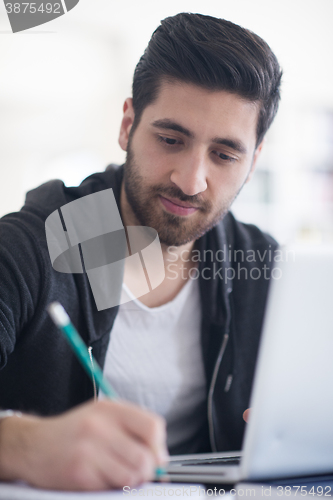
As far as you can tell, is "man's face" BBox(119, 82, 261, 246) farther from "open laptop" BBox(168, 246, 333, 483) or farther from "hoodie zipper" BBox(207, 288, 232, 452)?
"open laptop" BBox(168, 246, 333, 483)

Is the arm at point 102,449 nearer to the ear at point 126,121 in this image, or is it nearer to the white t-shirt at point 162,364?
the white t-shirt at point 162,364

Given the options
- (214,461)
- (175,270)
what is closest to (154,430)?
(214,461)

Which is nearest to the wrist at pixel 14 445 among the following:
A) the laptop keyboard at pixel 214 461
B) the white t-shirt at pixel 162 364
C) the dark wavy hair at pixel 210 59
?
the laptop keyboard at pixel 214 461

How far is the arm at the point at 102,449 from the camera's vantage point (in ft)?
1.09

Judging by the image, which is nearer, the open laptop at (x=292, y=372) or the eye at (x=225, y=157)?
the open laptop at (x=292, y=372)

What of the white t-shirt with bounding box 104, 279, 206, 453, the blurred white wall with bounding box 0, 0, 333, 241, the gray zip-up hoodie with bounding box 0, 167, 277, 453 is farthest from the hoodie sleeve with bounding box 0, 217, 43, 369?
the blurred white wall with bounding box 0, 0, 333, 241

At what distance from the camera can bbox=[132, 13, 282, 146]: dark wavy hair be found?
868 millimetres

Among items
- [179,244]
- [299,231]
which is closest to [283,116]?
[299,231]

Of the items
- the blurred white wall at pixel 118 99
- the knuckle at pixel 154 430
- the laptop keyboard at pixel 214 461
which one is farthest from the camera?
the blurred white wall at pixel 118 99

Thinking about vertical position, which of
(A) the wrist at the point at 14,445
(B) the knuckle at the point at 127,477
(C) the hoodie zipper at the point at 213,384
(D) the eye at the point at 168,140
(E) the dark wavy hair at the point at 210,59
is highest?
(E) the dark wavy hair at the point at 210,59

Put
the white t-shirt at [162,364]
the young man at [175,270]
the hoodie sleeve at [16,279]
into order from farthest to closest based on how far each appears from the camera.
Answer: the white t-shirt at [162,364] → the young man at [175,270] → the hoodie sleeve at [16,279]

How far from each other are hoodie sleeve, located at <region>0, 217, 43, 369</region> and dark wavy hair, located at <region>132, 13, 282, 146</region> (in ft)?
1.44

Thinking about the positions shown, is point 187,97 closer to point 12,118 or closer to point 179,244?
point 179,244

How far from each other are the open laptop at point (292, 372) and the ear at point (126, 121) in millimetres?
756
